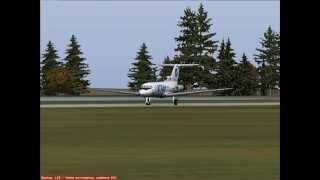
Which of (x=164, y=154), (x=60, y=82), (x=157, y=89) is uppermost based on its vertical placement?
(x=60, y=82)

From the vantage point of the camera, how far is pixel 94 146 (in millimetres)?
13148

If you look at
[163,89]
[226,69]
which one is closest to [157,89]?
[163,89]

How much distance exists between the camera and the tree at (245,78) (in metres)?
54.9

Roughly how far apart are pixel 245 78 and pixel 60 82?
1870cm

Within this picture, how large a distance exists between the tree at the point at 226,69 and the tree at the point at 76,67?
13510mm

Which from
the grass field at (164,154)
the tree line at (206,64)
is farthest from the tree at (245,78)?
the grass field at (164,154)

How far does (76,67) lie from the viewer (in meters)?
56.2

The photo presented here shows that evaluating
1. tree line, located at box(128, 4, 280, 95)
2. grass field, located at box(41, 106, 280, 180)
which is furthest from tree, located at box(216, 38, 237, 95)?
grass field, located at box(41, 106, 280, 180)

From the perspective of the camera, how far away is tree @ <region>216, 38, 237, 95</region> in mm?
54303

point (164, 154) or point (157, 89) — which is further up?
point (157, 89)

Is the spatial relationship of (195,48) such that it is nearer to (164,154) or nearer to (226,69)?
(226,69)

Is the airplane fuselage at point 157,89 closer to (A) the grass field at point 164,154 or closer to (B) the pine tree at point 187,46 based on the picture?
(B) the pine tree at point 187,46
